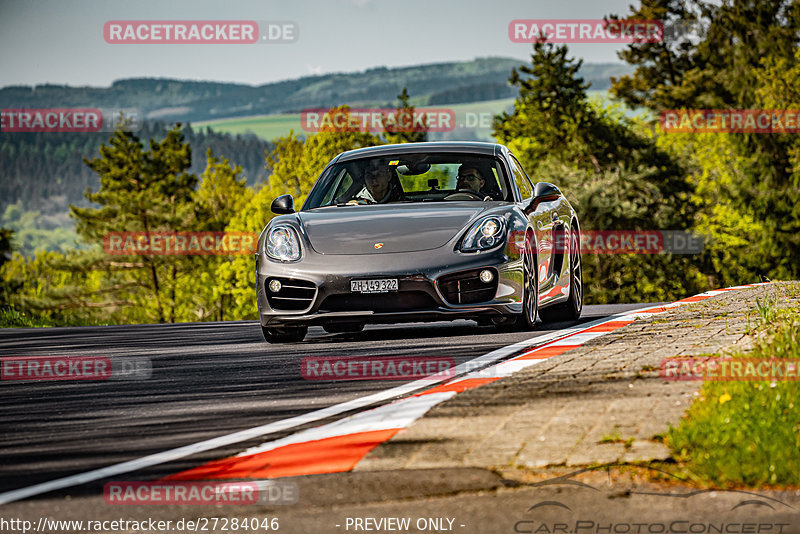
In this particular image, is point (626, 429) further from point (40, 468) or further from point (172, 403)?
point (172, 403)

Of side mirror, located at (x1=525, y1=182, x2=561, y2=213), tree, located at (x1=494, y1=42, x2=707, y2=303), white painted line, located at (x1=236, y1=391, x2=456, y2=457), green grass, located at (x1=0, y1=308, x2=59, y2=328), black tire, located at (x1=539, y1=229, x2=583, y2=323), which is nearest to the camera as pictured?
white painted line, located at (x1=236, y1=391, x2=456, y2=457)

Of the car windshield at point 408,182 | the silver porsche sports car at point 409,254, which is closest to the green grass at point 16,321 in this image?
the car windshield at point 408,182

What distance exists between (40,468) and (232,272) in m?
68.2

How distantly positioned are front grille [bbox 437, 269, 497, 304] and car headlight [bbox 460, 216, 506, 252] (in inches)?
8.4

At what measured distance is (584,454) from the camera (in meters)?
4.71

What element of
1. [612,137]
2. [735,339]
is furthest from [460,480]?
[612,137]

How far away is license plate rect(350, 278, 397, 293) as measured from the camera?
9.69 metres
